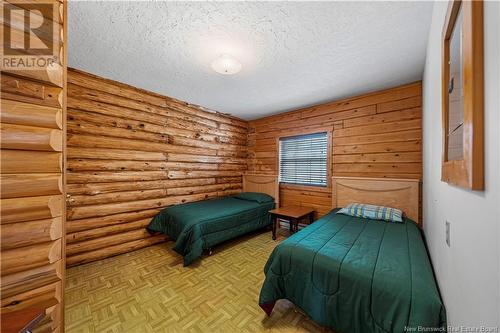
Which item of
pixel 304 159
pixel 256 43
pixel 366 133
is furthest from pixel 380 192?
pixel 256 43

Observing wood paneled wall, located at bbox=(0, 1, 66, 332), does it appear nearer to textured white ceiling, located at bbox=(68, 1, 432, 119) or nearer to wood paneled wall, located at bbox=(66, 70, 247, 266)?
textured white ceiling, located at bbox=(68, 1, 432, 119)

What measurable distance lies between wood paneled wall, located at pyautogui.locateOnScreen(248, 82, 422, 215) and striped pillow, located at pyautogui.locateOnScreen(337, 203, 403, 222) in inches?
23.4

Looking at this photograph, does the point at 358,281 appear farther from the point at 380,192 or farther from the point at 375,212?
the point at 380,192

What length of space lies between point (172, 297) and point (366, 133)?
3.53 meters

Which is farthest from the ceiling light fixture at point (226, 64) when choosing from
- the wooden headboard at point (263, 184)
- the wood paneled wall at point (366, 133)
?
the wooden headboard at point (263, 184)

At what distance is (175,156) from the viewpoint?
11.5ft

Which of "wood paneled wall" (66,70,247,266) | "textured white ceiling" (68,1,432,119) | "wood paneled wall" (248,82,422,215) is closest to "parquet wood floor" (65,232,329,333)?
"wood paneled wall" (66,70,247,266)

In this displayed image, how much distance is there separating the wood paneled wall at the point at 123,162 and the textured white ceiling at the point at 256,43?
361mm

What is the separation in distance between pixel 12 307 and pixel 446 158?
2349 mm

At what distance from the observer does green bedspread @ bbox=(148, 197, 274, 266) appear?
2.57 m

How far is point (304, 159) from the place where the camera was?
12.9 feet

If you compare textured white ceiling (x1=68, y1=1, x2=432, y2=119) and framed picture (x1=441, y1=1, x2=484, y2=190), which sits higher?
textured white ceiling (x1=68, y1=1, x2=432, y2=119)

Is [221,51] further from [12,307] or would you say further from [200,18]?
[12,307]

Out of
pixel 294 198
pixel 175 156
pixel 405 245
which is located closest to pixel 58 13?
pixel 175 156
